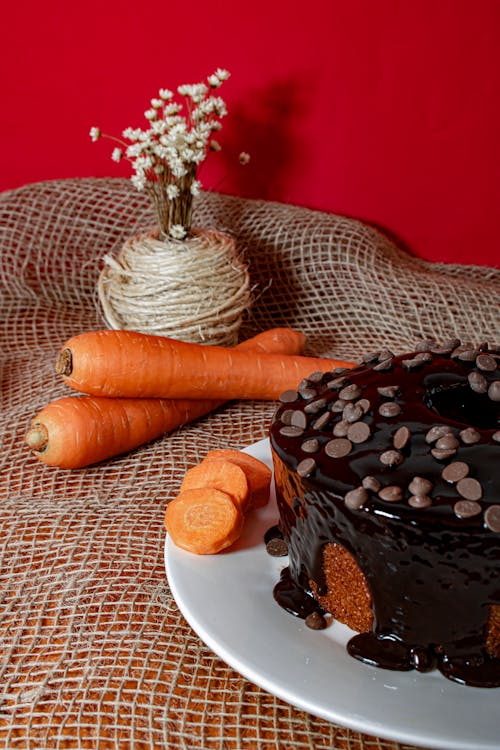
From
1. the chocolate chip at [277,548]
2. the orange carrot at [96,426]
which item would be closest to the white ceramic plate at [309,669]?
the chocolate chip at [277,548]

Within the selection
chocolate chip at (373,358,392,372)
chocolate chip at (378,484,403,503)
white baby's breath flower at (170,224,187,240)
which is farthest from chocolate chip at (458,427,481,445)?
white baby's breath flower at (170,224,187,240)

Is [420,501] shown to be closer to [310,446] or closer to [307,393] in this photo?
[310,446]

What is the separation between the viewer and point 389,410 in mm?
1055

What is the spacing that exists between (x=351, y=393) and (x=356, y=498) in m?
0.21

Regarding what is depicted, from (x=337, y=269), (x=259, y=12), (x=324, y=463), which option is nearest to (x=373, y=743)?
(x=324, y=463)

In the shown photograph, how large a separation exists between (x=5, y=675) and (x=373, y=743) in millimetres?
508

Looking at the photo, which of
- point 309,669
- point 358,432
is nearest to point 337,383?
point 358,432

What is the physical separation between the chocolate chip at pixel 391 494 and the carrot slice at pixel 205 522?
29 centimetres

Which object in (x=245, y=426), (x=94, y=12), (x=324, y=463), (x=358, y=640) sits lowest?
(x=245, y=426)

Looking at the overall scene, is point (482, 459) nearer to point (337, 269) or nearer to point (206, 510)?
point (206, 510)

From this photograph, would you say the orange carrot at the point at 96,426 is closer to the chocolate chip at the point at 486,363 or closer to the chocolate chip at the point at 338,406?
the chocolate chip at the point at 338,406

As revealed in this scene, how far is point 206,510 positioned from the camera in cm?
117

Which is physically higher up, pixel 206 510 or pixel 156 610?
pixel 206 510

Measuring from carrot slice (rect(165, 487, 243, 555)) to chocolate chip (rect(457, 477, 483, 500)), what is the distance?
36 centimetres
